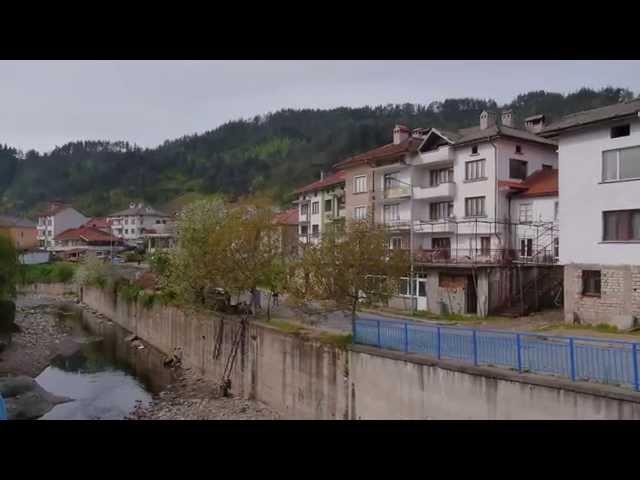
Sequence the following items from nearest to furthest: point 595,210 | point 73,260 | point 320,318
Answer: point 595,210, point 320,318, point 73,260

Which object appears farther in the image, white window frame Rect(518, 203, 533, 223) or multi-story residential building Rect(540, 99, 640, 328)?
white window frame Rect(518, 203, 533, 223)

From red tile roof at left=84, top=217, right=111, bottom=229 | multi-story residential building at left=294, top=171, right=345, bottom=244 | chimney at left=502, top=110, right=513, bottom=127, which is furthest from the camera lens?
red tile roof at left=84, top=217, right=111, bottom=229

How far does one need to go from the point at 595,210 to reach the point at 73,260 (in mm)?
77158

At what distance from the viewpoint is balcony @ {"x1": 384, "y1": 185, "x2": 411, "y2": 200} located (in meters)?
32.2

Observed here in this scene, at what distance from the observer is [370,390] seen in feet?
50.3

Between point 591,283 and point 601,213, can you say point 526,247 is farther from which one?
point 601,213

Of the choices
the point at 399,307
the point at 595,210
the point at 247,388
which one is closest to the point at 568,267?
the point at 595,210

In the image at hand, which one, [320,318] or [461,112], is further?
[461,112]

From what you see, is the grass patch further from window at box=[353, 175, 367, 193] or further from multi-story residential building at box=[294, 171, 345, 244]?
multi-story residential building at box=[294, 171, 345, 244]

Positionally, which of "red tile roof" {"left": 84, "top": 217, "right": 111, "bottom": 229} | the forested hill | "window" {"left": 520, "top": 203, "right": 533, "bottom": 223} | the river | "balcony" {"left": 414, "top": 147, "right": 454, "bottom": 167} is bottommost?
the river

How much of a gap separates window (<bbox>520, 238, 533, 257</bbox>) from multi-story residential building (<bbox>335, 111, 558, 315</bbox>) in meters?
0.13

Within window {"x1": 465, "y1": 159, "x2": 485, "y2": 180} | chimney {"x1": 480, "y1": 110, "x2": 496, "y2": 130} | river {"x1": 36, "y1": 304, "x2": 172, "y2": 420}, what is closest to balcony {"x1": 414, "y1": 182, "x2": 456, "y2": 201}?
window {"x1": 465, "y1": 159, "x2": 485, "y2": 180}
